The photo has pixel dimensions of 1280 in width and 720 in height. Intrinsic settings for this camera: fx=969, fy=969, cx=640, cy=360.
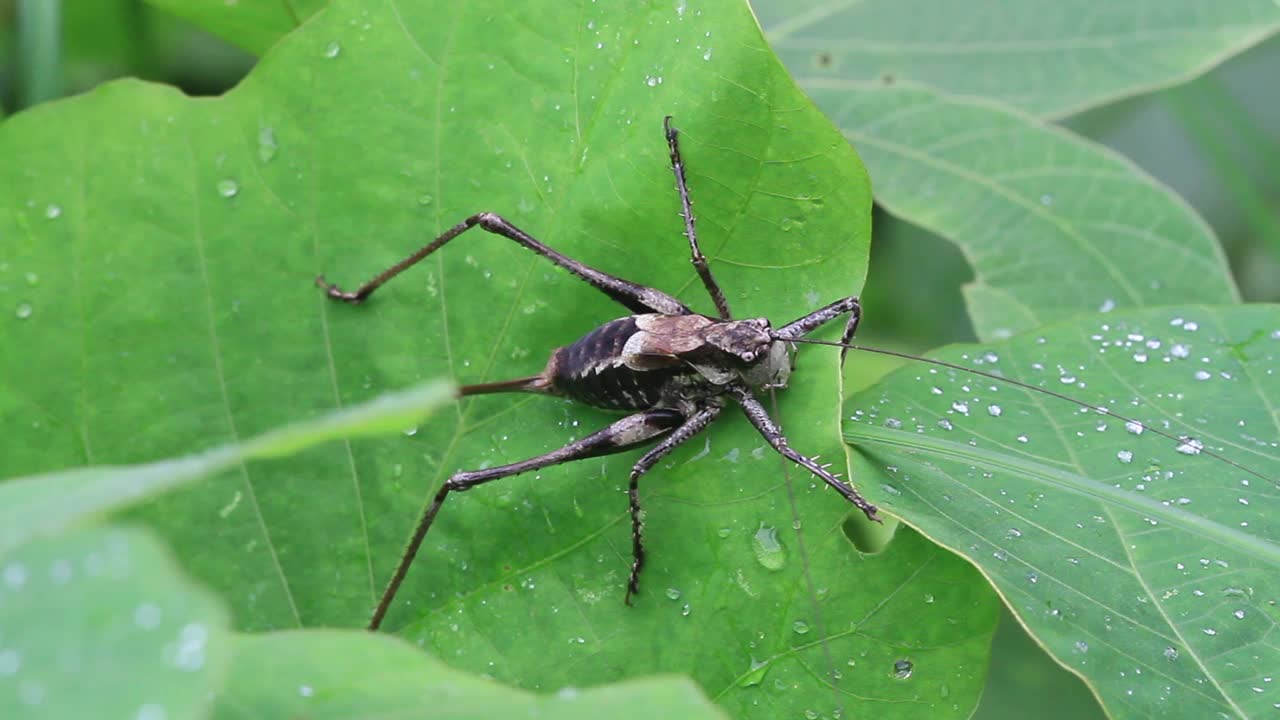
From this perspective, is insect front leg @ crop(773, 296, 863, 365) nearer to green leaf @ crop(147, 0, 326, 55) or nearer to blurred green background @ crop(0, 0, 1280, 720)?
blurred green background @ crop(0, 0, 1280, 720)

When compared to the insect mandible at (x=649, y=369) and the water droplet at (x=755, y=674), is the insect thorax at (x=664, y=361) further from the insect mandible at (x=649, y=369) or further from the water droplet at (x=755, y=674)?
the water droplet at (x=755, y=674)

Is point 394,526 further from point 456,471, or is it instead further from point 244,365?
point 244,365

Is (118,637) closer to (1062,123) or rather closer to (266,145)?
(266,145)

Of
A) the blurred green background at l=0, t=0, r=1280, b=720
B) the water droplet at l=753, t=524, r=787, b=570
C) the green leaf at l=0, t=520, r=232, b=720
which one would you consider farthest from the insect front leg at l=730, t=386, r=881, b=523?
the green leaf at l=0, t=520, r=232, b=720

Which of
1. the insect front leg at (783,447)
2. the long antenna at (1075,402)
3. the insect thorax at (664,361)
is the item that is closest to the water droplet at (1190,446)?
the long antenna at (1075,402)

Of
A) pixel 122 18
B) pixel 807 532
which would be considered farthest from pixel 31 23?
pixel 807 532

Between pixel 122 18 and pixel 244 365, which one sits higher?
pixel 122 18
